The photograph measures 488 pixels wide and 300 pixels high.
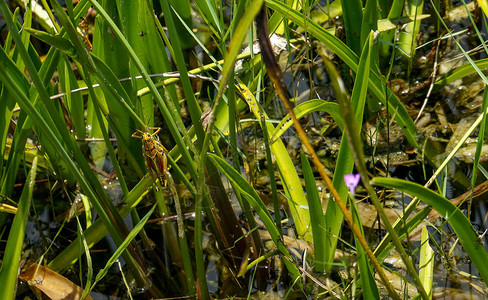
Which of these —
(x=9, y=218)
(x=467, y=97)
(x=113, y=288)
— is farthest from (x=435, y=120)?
(x=9, y=218)

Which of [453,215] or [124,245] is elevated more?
[453,215]

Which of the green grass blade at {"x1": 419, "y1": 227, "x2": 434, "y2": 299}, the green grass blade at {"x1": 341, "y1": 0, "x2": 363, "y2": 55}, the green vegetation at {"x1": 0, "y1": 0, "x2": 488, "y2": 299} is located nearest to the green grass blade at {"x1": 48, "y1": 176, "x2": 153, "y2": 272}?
the green vegetation at {"x1": 0, "y1": 0, "x2": 488, "y2": 299}

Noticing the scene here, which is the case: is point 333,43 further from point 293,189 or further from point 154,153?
point 154,153

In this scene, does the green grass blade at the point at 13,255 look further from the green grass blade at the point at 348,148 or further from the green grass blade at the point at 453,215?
the green grass blade at the point at 453,215

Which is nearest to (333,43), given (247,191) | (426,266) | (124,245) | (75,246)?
(247,191)

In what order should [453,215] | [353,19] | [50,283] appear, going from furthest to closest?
[353,19], [50,283], [453,215]

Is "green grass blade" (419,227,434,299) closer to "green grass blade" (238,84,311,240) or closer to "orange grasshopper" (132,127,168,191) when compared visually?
"green grass blade" (238,84,311,240)
